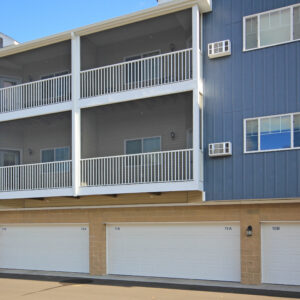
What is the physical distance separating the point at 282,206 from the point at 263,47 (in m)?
4.80

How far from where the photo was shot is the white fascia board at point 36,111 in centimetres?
1498

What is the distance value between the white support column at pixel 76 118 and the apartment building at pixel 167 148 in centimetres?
4

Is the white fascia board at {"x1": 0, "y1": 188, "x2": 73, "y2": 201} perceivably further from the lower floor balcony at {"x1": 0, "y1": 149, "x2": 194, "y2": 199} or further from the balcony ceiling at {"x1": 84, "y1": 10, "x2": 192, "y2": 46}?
the balcony ceiling at {"x1": 84, "y1": 10, "x2": 192, "y2": 46}

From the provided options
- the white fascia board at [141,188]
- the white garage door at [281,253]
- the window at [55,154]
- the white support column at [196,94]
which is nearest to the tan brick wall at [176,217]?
the white garage door at [281,253]

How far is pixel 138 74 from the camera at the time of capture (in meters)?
14.1

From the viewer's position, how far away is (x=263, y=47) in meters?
12.5

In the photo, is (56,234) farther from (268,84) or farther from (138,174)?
(268,84)

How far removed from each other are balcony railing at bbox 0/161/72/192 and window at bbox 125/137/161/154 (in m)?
2.33

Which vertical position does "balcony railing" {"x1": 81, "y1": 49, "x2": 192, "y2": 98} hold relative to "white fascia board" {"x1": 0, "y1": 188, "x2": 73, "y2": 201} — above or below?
above

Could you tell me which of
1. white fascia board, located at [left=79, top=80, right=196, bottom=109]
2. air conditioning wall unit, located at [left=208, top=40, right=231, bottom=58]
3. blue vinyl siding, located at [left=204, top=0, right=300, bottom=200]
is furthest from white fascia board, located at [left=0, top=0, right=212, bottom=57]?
white fascia board, located at [left=79, top=80, right=196, bottom=109]

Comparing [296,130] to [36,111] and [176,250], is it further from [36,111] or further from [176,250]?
[36,111]

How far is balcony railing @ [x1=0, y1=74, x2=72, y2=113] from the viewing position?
16062 millimetres

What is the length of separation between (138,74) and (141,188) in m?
3.93

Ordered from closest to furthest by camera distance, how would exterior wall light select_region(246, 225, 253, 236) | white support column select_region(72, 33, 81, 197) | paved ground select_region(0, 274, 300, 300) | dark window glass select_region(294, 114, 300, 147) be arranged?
1. paved ground select_region(0, 274, 300, 300)
2. dark window glass select_region(294, 114, 300, 147)
3. exterior wall light select_region(246, 225, 253, 236)
4. white support column select_region(72, 33, 81, 197)
